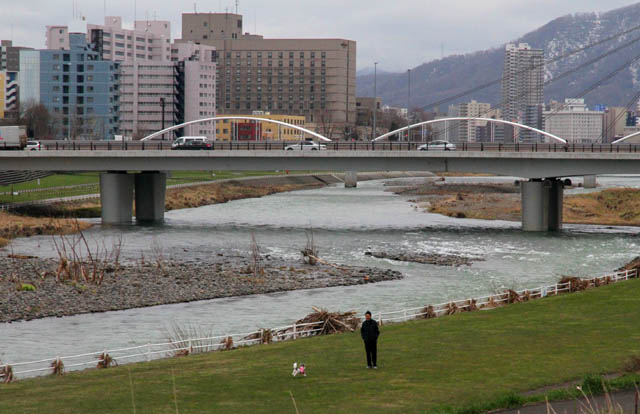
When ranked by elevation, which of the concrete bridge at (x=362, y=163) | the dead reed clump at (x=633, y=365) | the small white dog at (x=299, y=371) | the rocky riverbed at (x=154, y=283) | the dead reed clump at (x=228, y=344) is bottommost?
the rocky riverbed at (x=154, y=283)

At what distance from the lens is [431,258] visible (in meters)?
56.6

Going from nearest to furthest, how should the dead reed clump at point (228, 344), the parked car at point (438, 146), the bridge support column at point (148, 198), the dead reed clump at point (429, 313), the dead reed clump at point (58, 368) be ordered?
the dead reed clump at point (58, 368)
the dead reed clump at point (228, 344)
the dead reed clump at point (429, 313)
the parked car at point (438, 146)
the bridge support column at point (148, 198)

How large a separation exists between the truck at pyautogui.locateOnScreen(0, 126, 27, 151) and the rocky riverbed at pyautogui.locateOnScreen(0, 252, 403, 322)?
31.8 meters

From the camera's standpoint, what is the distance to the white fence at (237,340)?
27750 mm

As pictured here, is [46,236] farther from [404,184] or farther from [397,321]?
[404,184]

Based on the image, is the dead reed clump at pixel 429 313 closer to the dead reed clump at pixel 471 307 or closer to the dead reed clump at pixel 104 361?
the dead reed clump at pixel 471 307

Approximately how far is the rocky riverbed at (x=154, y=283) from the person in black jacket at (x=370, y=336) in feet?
60.6

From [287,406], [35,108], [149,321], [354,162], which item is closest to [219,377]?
[287,406]

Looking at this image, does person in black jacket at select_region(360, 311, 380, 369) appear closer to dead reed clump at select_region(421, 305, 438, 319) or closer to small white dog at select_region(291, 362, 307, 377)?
small white dog at select_region(291, 362, 307, 377)

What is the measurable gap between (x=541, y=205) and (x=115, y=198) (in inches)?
1359

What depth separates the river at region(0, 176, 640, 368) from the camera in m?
35.3

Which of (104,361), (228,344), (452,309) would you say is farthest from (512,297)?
(104,361)

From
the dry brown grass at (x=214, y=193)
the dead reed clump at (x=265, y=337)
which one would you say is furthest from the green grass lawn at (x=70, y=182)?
the dead reed clump at (x=265, y=337)

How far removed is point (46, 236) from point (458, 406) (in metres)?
51.9
